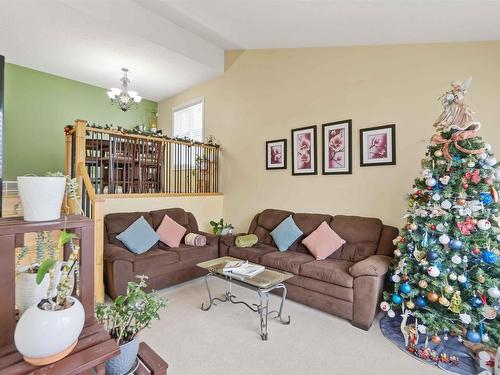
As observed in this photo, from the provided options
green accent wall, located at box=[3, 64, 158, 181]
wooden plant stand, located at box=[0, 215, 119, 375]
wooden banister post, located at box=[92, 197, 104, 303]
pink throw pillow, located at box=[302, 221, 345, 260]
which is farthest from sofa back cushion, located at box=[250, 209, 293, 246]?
green accent wall, located at box=[3, 64, 158, 181]

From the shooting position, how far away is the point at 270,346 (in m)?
2.28

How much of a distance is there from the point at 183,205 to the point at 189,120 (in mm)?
2420

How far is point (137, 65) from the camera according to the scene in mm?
4961

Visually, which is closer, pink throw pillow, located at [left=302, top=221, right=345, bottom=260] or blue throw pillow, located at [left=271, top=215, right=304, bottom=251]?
pink throw pillow, located at [left=302, top=221, right=345, bottom=260]

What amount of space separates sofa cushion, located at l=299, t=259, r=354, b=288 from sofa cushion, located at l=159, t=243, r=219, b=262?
1506mm

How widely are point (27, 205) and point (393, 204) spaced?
3523 mm

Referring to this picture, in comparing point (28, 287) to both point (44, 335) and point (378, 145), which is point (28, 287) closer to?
point (44, 335)

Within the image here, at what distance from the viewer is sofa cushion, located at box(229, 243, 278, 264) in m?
3.54

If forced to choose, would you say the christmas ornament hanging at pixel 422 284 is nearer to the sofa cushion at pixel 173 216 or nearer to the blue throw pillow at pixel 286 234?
the blue throw pillow at pixel 286 234

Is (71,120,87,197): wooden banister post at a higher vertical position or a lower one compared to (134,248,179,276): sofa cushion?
higher

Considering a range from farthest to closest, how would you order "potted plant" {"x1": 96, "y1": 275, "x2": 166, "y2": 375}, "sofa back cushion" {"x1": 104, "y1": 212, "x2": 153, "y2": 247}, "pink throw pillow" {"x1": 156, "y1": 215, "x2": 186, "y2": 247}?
"pink throw pillow" {"x1": 156, "y1": 215, "x2": 186, "y2": 247} → "sofa back cushion" {"x1": 104, "y1": 212, "x2": 153, "y2": 247} → "potted plant" {"x1": 96, "y1": 275, "x2": 166, "y2": 375}

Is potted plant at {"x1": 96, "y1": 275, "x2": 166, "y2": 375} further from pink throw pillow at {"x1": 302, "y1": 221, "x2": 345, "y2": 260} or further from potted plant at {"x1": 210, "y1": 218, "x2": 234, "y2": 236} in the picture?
potted plant at {"x1": 210, "y1": 218, "x2": 234, "y2": 236}

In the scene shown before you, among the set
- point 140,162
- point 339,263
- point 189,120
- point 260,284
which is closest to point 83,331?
point 260,284

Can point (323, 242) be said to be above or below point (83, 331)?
below
